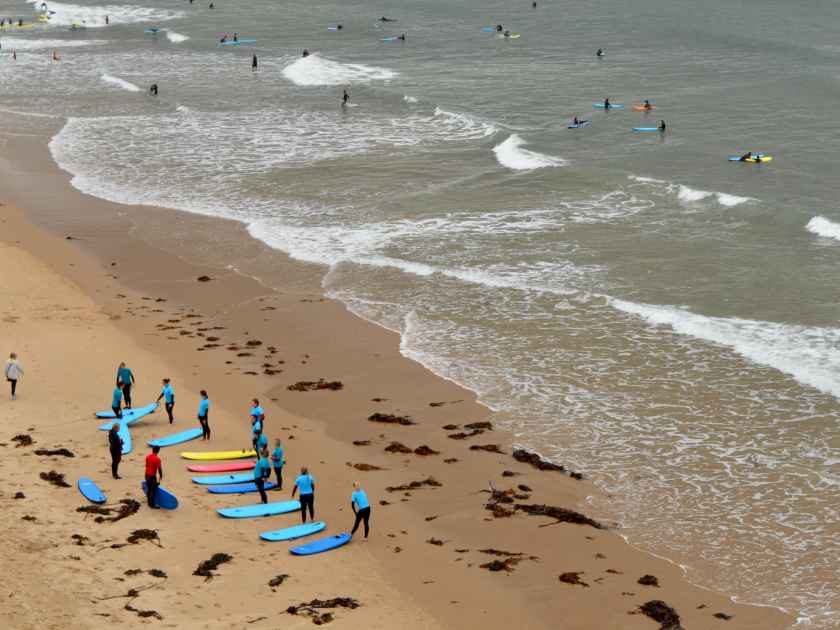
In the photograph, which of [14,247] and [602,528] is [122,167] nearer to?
[14,247]

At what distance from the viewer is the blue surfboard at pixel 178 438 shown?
22922 millimetres

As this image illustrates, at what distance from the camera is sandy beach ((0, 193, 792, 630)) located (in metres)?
17.0

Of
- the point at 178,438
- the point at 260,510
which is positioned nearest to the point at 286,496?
the point at 260,510

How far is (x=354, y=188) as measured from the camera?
4500 cm

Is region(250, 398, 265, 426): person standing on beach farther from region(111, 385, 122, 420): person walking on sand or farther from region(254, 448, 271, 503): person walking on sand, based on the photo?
region(111, 385, 122, 420): person walking on sand

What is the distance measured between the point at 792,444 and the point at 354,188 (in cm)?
2519

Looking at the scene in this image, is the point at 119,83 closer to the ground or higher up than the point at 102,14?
closer to the ground

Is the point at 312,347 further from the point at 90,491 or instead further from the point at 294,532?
the point at 294,532

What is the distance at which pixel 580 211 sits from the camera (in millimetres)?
41438

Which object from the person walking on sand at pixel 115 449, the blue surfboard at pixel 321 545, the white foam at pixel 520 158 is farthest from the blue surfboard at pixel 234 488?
the white foam at pixel 520 158

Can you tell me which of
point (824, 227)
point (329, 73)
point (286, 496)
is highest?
point (329, 73)

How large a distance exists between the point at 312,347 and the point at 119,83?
46.4 metres

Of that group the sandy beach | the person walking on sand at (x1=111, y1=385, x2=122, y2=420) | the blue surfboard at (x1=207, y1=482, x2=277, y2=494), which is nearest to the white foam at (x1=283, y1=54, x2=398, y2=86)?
the sandy beach

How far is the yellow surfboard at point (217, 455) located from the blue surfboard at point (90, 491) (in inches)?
98.3
